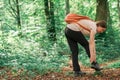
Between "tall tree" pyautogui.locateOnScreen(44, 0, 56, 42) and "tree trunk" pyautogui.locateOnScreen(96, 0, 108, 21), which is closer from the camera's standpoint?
"tree trunk" pyautogui.locateOnScreen(96, 0, 108, 21)

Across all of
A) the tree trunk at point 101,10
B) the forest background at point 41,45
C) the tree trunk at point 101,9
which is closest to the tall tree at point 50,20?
the forest background at point 41,45

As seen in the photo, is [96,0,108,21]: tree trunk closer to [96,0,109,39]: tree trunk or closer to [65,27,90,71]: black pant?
[96,0,109,39]: tree trunk

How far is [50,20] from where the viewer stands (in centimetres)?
1750

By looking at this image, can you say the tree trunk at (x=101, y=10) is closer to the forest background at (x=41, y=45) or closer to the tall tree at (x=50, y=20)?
the forest background at (x=41, y=45)

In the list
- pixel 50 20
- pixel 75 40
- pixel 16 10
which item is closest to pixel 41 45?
pixel 50 20

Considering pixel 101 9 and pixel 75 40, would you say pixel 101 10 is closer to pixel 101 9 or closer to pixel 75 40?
pixel 101 9

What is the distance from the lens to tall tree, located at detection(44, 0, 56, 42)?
17.1m

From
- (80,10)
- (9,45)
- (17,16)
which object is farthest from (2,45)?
(80,10)

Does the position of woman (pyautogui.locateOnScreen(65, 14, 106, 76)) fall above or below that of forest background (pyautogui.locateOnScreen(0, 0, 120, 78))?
above

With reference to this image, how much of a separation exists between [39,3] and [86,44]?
42.0 feet

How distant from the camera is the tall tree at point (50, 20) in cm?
1711

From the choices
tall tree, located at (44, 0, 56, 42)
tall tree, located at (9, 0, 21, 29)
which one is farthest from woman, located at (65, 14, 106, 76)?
tall tree, located at (9, 0, 21, 29)

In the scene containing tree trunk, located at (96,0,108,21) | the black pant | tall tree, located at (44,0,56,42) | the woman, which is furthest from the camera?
tall tree, located at (44,0,56,42)

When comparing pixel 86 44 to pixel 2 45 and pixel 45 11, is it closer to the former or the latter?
pixel 2 45
